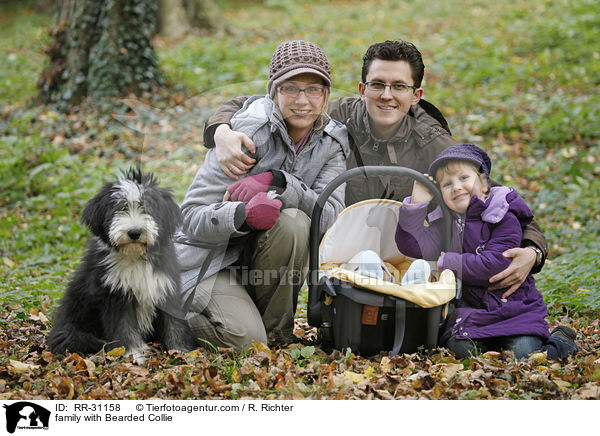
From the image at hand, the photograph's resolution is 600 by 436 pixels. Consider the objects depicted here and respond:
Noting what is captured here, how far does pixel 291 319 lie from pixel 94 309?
1.11 m

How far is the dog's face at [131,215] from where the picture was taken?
282cm

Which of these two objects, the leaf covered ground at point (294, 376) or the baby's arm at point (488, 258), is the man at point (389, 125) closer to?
the baby's arm at point (488, 258)

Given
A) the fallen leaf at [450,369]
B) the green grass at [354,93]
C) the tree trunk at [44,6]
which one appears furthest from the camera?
the tree trunk at [44,6]

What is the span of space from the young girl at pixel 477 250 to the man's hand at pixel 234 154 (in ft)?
2.96

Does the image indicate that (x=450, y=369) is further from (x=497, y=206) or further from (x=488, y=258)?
(x=497, y=206)

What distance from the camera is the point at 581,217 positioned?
5676 millimetres

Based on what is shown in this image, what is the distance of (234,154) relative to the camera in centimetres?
304

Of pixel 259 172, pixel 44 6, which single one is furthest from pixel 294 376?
pixel 44 6

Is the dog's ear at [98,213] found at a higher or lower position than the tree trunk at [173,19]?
lower

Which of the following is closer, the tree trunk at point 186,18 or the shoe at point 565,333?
the shoe at point 565,333

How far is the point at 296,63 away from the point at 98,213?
1.32 meters

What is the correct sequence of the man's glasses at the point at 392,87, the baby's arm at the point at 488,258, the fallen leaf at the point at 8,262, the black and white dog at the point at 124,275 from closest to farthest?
the black and white dog at the point at 124,275, the baby's arm at the point at 488,258, the man's glasses at the point at 392,87, the fallen leaf at the point at 8,262

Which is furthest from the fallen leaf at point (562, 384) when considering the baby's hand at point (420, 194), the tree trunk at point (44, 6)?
the tree trunk at point (44, 6)

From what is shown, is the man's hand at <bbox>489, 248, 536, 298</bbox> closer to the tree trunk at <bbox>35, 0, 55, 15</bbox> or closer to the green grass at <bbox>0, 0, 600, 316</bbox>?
the green grass at <bbox>0, 0, 600, 316</bbox>
